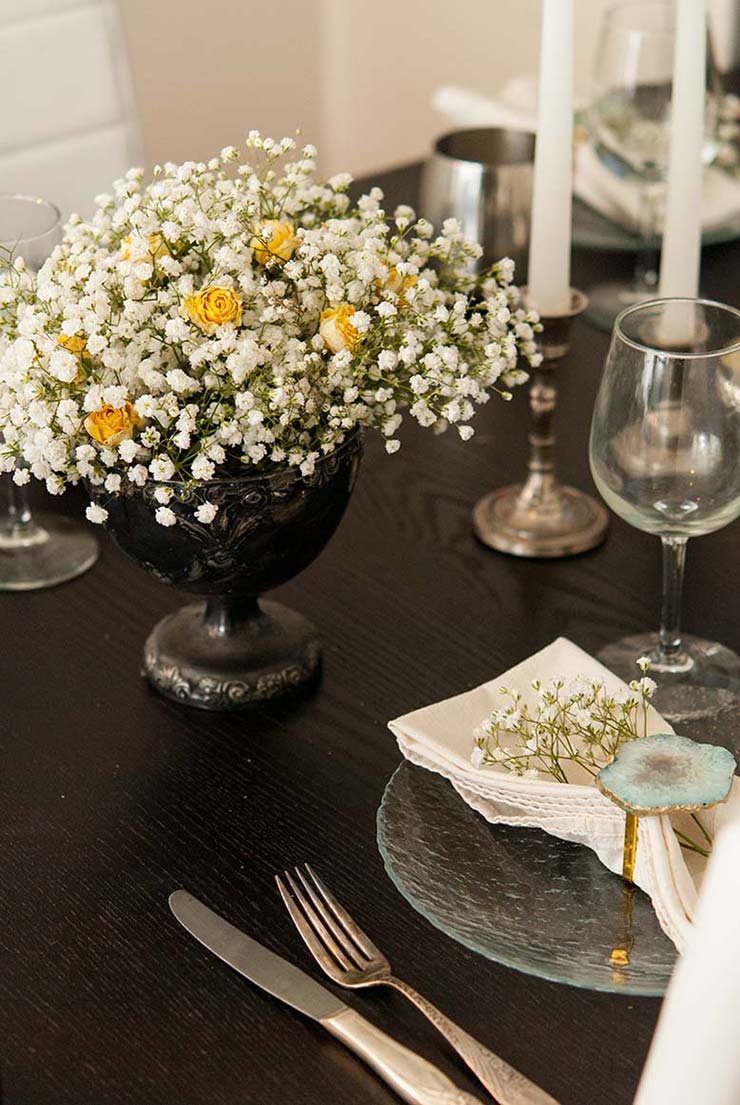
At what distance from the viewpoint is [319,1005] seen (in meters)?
0.73

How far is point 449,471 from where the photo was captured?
1.25 meters

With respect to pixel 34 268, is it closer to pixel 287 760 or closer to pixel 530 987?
pixel 287 760

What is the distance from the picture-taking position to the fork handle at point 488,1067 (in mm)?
668

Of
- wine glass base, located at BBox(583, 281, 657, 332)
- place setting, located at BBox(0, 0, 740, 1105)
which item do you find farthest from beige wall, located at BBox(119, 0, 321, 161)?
place setting, located at BBox(0, 0, 740, 1105)

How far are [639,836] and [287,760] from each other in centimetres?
24

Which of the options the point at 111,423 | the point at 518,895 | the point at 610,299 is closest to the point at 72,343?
the point at 111,423

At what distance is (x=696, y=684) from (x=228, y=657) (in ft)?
0.98

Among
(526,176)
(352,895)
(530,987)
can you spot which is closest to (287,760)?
(352,895)

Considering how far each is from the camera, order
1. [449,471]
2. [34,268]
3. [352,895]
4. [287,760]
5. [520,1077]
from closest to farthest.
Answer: [520,1077] → [352,895] → [287,760] → [34,268] → [449,471]

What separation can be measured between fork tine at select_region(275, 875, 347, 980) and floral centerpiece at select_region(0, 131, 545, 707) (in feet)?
0.71

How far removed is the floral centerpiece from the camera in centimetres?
84

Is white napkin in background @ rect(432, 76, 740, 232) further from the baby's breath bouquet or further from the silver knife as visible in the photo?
the silver knife

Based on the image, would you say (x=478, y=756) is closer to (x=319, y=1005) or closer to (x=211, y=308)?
(x=319, y=1005)

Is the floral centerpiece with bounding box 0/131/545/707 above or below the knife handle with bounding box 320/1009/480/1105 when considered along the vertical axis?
above
